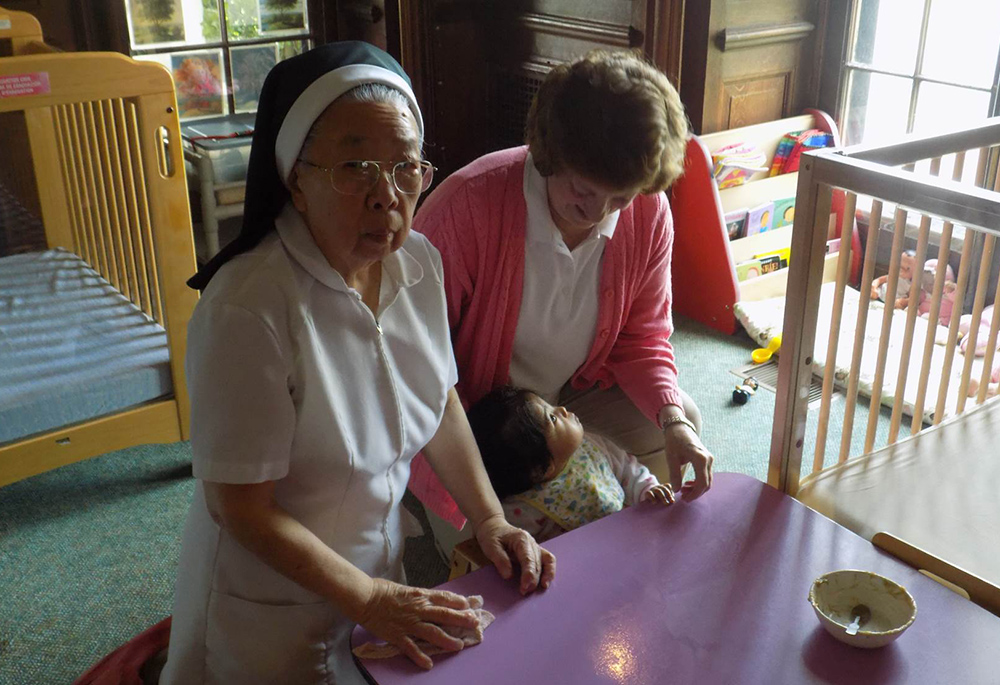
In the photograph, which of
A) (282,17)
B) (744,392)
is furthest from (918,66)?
(282,17)

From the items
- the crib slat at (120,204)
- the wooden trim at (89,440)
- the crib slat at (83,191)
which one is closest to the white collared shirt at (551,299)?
the wooden trim at (89,440)

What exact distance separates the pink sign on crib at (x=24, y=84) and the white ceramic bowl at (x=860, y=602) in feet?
6.14

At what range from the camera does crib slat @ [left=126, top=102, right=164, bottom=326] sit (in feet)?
7.50

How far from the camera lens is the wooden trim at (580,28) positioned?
3.16m

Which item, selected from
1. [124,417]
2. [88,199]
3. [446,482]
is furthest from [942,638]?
[88,199]

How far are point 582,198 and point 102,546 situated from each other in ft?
4.46

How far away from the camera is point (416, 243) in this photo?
1.38m

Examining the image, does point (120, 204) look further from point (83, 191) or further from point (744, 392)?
point (744, 392)

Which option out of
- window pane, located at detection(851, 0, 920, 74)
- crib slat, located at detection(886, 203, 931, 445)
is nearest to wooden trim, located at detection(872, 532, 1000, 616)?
crib slat, located at detection(886, 203, 931, 445)

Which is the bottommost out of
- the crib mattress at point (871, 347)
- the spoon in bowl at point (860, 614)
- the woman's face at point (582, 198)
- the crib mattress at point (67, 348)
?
the crib mattress at point (871, 347)

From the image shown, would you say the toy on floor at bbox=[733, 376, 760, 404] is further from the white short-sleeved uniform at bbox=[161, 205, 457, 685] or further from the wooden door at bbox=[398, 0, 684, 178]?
the white short-sleeved uniform at bbox=[161, 205, 457, 685]

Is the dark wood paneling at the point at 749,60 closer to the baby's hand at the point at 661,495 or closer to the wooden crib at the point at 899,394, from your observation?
the wooden crib at the point at 899,394

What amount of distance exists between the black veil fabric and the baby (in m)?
0.61

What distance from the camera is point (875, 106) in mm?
3357
